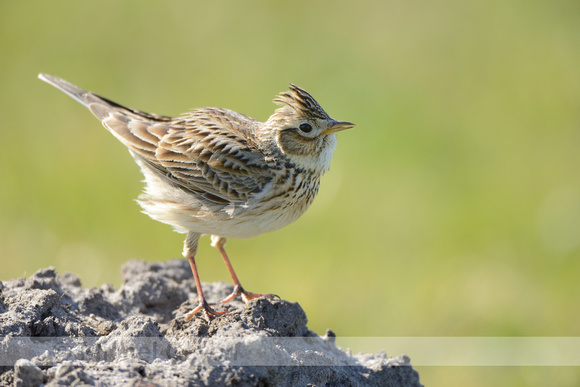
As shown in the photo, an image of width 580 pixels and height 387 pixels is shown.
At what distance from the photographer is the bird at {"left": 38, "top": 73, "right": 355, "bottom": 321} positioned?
5.41 metres

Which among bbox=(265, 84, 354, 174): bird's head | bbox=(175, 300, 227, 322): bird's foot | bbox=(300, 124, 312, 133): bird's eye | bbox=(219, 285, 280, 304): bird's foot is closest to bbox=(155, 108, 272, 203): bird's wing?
bbox=(265, 84, 354, 174): bird's head

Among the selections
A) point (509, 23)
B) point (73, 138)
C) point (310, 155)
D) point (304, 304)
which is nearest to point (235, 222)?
point (310, 155)

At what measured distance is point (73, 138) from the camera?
10.9 meters

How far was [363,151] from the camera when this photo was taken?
34.2 feet

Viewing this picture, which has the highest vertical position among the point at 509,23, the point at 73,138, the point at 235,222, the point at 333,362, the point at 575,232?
the point at 509,23

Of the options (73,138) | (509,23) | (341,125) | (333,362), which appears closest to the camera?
(333,362)

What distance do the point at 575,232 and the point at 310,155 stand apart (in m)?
4.57

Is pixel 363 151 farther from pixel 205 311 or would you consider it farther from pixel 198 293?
pixel 205 311

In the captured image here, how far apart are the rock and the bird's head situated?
118 cm

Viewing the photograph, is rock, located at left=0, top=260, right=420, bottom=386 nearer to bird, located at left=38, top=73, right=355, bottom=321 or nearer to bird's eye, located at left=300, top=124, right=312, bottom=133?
bird, located at left=38, top=73, right=355, bottom=321

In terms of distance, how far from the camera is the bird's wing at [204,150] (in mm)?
5504

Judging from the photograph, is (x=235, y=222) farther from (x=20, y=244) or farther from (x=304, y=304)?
(x=20, y=244)

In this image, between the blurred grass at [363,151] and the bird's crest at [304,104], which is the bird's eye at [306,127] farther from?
the blurred grass at [363,151]

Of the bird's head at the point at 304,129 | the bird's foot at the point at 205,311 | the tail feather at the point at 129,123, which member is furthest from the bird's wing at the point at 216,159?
the bird's foot at the point at 205,311
